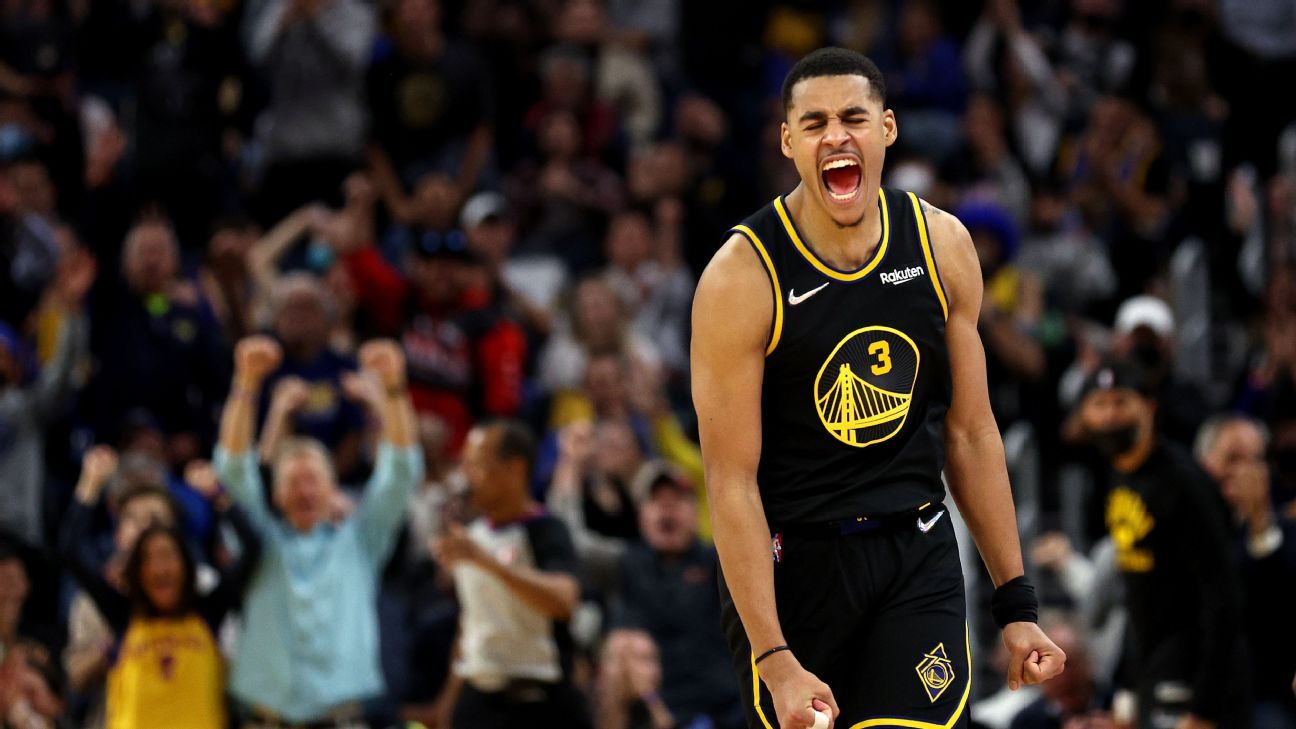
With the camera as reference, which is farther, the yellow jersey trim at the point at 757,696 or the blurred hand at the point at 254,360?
the blurred hand at the point at 254,360

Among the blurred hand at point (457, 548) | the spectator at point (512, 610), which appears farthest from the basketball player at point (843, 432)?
the spectator at point (512, 610)

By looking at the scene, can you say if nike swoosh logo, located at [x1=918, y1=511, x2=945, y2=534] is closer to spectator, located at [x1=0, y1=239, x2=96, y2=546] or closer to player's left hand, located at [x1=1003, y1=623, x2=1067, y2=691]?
player's left hand, located at [x1=1003, y1=623, x2=1067, y2=691]

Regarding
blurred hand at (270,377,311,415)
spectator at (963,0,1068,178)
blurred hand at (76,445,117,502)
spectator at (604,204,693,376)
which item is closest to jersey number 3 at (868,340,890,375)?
blurred hand at (270,377,311,415)

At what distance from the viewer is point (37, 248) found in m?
11.8

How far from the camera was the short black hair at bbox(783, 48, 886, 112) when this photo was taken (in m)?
4.96

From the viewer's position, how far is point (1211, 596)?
7.80m

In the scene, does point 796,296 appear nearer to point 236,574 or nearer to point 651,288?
point 236,574

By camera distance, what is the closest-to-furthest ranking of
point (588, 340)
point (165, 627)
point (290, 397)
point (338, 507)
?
point (165, 627)
point (290, 397)
point (338, 507)
point (588, 340)

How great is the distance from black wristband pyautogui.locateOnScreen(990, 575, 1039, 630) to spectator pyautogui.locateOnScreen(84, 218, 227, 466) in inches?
269

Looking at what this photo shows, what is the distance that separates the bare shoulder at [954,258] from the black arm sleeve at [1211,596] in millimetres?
3125

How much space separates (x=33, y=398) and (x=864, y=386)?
22.9 feet

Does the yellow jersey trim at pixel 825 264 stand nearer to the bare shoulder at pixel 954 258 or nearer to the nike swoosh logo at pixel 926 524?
the bare shoulder at pixel 954 258

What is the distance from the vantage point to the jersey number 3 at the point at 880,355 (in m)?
4.97

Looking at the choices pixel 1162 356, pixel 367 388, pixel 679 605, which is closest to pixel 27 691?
pixel 367 388
